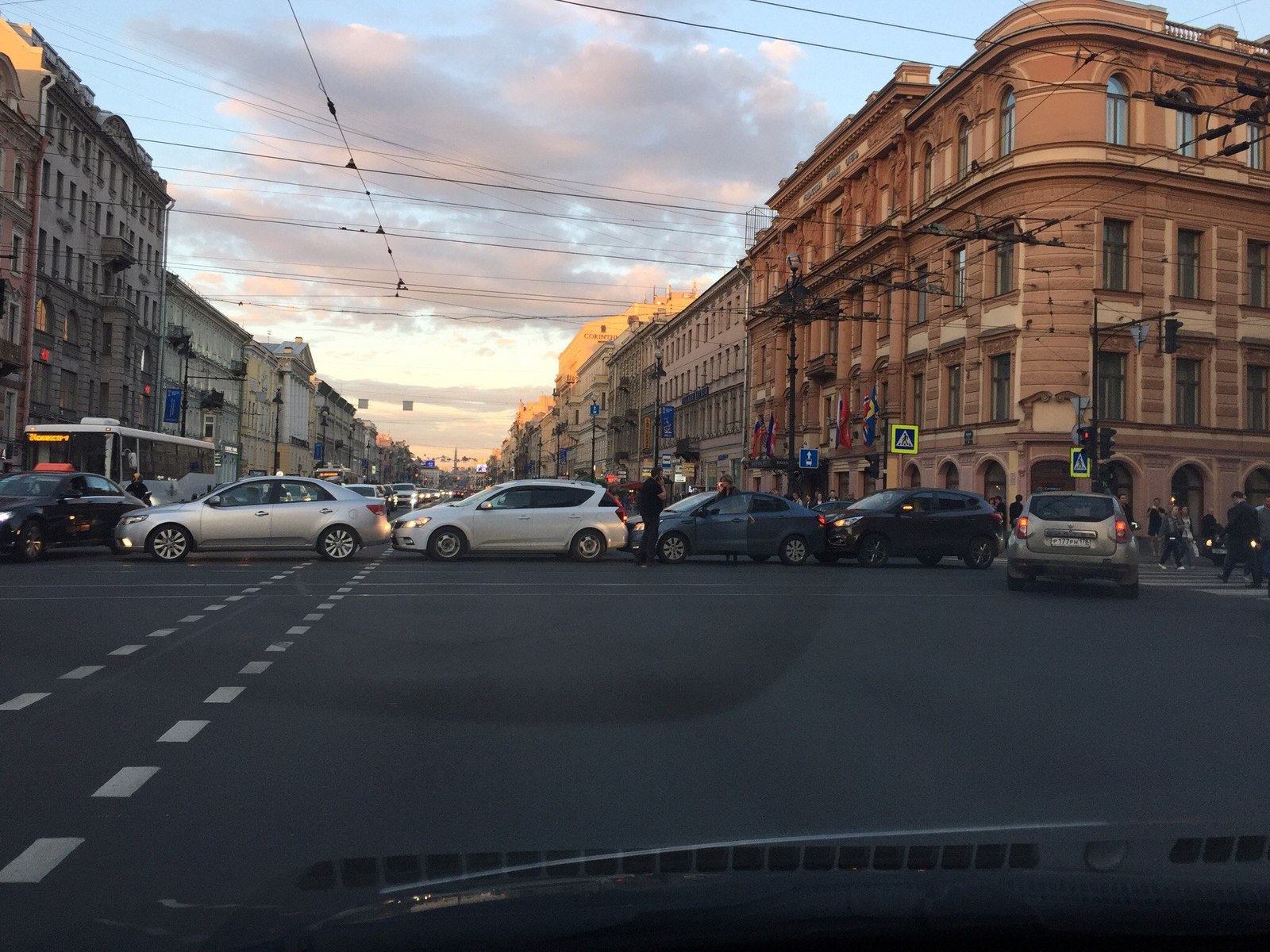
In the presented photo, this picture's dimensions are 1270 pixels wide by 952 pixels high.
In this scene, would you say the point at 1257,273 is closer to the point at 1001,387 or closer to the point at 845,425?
the point at 1001,387

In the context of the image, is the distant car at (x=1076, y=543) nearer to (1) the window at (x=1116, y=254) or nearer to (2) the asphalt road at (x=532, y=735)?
(2) the asphalt road at (x=532, y=735)

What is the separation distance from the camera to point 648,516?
22.5 m

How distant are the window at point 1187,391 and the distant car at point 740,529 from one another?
20.6 m

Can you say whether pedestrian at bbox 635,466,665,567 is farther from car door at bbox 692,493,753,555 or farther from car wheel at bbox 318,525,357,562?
car wheel at bbox 318,525,357,562

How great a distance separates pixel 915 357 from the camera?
44.5 m

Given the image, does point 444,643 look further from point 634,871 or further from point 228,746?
point 634,871

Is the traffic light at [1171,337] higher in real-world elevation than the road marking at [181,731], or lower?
higher

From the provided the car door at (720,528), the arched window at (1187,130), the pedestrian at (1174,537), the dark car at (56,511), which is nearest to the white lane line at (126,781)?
the dark car at (56,511)

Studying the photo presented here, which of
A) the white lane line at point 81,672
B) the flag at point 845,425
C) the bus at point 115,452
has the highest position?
the flag at point 845,425

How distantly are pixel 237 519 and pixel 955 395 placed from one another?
27.4 meters

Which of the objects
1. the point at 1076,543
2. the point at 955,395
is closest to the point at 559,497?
the point at 1076,543

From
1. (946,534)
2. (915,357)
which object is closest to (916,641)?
(946,534)

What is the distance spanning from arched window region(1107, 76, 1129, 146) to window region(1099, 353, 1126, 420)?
22.0 feet

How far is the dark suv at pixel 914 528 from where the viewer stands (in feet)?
79.5
